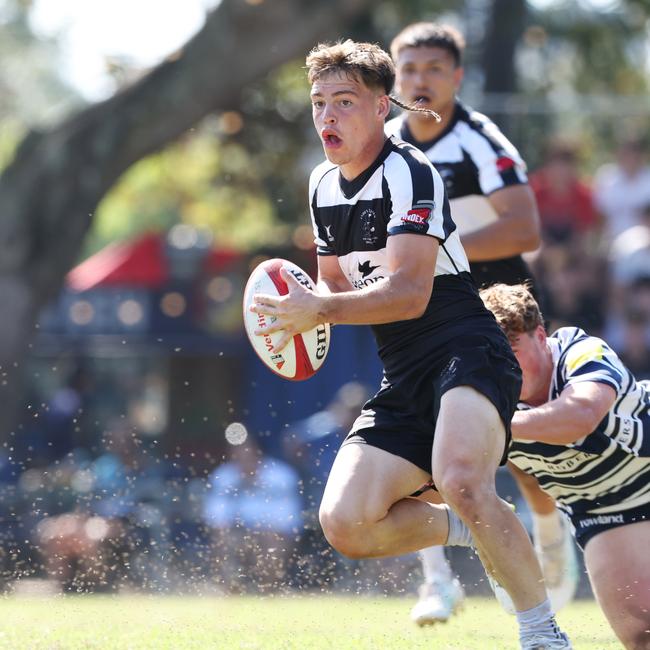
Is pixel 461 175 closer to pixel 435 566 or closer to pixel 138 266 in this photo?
pixel 435 566

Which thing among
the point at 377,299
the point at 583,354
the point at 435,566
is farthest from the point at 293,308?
the point at 435,566

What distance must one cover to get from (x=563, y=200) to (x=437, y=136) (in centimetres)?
570

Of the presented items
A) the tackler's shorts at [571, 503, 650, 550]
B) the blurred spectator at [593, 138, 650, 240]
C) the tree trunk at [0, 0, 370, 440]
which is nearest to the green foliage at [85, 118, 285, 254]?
the tree trunk at [0, 0, 370, 440]

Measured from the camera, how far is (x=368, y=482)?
524 centimetres

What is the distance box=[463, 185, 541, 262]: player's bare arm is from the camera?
670 centimetres

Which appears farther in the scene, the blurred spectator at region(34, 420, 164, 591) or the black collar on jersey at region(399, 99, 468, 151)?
the blurred spectator at region(34, 420, 164, 591)

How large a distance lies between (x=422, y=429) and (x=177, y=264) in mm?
10347

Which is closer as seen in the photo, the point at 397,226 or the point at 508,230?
the point at 397,226

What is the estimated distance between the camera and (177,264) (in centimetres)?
1545

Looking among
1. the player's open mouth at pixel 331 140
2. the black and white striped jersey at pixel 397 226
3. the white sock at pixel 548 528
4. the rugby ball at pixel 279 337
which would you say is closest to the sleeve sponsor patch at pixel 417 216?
the black and white striped jersey at pixel 397 226

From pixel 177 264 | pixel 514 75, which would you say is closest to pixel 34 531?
pixel 177 264

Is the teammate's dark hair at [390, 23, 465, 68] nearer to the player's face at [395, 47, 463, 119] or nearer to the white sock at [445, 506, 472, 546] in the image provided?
the player's face at [395, 47, 463, 119]

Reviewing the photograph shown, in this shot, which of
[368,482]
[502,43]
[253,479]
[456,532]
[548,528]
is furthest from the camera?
[502,43]

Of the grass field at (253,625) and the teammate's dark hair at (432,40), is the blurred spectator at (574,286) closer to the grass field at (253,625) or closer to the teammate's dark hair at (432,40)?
the grass field at (253,625)
